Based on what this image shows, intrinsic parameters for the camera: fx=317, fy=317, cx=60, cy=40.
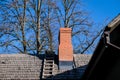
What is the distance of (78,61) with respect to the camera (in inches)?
568

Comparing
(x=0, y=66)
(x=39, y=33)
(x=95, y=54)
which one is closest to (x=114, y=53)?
(x=95, y=54)

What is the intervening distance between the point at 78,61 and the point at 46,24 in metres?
9.82

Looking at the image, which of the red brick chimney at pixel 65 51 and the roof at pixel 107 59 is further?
the red brick chimney at pixel 65 51

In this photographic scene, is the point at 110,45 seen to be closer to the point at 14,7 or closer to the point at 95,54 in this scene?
the point at 95,54

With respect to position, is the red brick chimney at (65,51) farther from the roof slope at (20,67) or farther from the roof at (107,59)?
the roof at (107,59)

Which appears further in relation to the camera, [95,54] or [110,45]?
[95,54]

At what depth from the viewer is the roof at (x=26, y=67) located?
13163mm

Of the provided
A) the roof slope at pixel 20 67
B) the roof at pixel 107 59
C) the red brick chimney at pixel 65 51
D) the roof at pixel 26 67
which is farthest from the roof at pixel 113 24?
the red brick chimney at pixel 65 51

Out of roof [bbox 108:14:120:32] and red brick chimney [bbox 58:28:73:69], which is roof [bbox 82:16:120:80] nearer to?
roof [bbox 108:14:120:32]

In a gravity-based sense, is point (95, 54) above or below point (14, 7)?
below

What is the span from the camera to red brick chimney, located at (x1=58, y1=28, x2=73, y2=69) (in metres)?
14.0

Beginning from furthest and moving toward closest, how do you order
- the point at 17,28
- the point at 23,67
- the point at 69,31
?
the point at 17,28 → the point at 69,31 → the point at 23,67

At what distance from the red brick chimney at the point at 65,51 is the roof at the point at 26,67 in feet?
1.05

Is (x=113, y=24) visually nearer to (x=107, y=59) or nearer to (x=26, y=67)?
(x=107, y=59)
